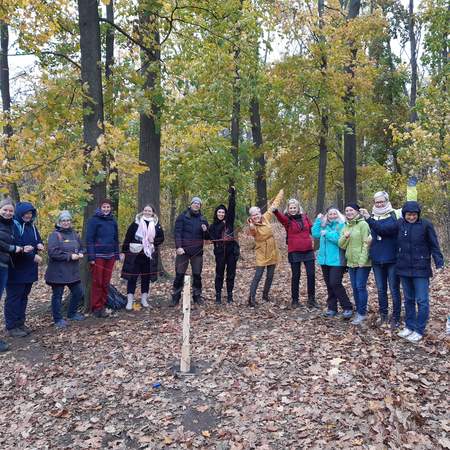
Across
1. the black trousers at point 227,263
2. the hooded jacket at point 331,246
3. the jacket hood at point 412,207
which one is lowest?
the black trousers at point 227,263

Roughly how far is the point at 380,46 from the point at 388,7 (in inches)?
114

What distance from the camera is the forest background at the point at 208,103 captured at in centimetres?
743

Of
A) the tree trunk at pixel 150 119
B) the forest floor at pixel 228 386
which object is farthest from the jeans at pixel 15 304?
the tree trunk at pixel 150 119

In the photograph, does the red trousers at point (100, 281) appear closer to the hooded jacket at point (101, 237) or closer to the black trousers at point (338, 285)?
the hooded jacket at point (101, 237)

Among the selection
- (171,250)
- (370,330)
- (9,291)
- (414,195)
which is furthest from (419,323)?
(171,250)

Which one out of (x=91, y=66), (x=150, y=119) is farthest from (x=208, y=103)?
(x=91, y=66)

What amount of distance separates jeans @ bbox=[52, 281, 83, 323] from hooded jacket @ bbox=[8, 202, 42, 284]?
17.6 inches

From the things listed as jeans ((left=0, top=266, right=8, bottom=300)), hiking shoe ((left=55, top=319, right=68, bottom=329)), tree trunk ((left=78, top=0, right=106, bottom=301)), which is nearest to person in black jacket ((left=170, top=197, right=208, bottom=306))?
tree trunk ((left=78, top=0, right=106, bottom=301))

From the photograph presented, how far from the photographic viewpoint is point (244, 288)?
11.1 metres

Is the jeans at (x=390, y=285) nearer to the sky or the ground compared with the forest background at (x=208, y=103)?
nearer to the ground

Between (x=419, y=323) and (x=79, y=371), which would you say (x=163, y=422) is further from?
(x=419, y=323)

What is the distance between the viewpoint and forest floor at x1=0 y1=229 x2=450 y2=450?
447 centimetres

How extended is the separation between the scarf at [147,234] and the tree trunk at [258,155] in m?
7.30

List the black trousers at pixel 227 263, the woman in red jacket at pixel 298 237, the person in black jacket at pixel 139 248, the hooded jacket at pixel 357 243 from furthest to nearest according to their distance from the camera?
the black trousers at pixel 227 263
the woman in red jacket at pixel 298 237
the person in black jacket at pixel 139 248
the hooded jacket at pixel 357 243
